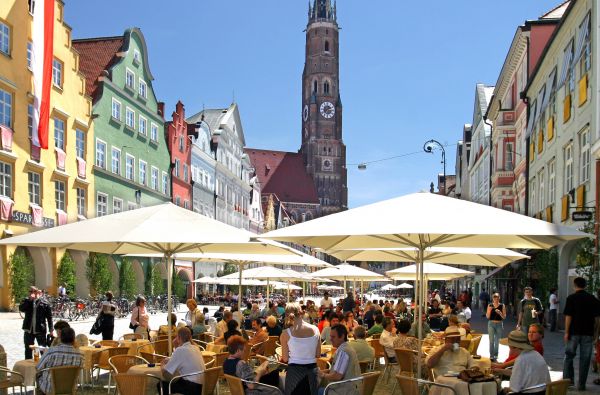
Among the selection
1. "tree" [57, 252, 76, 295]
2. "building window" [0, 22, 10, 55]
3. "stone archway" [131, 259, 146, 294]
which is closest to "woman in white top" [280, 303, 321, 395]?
"building window" [0, 22, 10, 55]

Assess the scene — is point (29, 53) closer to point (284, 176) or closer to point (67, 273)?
point (67, 273)

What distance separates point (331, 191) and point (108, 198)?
116470 millimetres

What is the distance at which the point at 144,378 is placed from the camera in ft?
26.5

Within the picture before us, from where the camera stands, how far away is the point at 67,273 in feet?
107

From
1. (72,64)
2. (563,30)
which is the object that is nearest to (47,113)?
(72,64)

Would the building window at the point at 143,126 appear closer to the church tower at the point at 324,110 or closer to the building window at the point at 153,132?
the building window at the point at 153,132

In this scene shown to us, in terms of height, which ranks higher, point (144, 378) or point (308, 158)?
point (308, 158)

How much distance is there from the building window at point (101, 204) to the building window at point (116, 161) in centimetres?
174

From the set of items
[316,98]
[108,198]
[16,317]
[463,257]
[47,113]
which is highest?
[316,98]

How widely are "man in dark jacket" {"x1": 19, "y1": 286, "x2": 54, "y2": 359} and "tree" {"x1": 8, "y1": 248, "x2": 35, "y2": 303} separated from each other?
16.7 m

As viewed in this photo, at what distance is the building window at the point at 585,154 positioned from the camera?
21.4 meters

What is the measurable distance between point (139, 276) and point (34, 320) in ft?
103

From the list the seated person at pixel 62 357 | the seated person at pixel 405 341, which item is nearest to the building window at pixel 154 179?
the seated person at pixel 405 341

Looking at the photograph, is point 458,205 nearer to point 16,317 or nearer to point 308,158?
point 16,317
